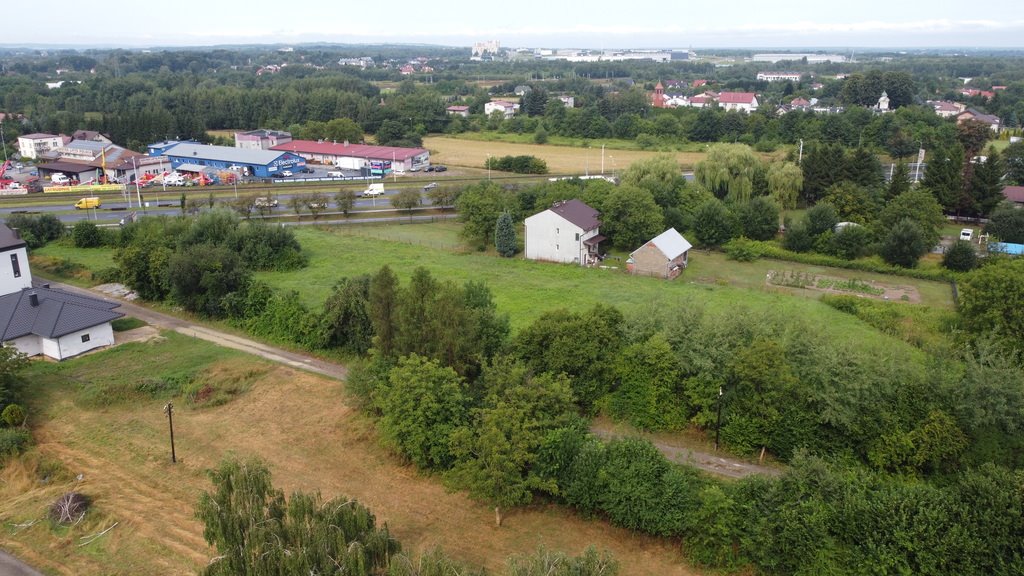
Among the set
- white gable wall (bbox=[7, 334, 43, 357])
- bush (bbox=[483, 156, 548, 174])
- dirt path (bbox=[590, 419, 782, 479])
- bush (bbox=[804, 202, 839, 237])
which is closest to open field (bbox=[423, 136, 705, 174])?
bush (bbox=[483, 156, 548, 174])

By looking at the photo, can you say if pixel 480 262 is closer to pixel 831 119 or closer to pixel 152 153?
pixel 152 153

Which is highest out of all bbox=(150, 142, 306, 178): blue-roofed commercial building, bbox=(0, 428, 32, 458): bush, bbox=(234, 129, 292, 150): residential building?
bbox=(234, 129, 292, 150): residential building

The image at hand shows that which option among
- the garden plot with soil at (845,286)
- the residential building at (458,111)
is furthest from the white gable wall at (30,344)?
the residential building at (458,111)

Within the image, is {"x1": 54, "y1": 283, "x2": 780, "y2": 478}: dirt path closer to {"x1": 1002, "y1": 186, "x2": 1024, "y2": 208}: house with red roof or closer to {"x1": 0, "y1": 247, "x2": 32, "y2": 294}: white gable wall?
{"x1": 0, "y1": 247, "x2": 32, "y2": 294}: white gable wall

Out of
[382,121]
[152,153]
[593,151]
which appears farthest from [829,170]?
[152,153]

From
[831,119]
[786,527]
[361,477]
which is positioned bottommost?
[361,477]

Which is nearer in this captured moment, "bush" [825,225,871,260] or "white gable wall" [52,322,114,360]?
"white gable wall" [52,322,114,360]
